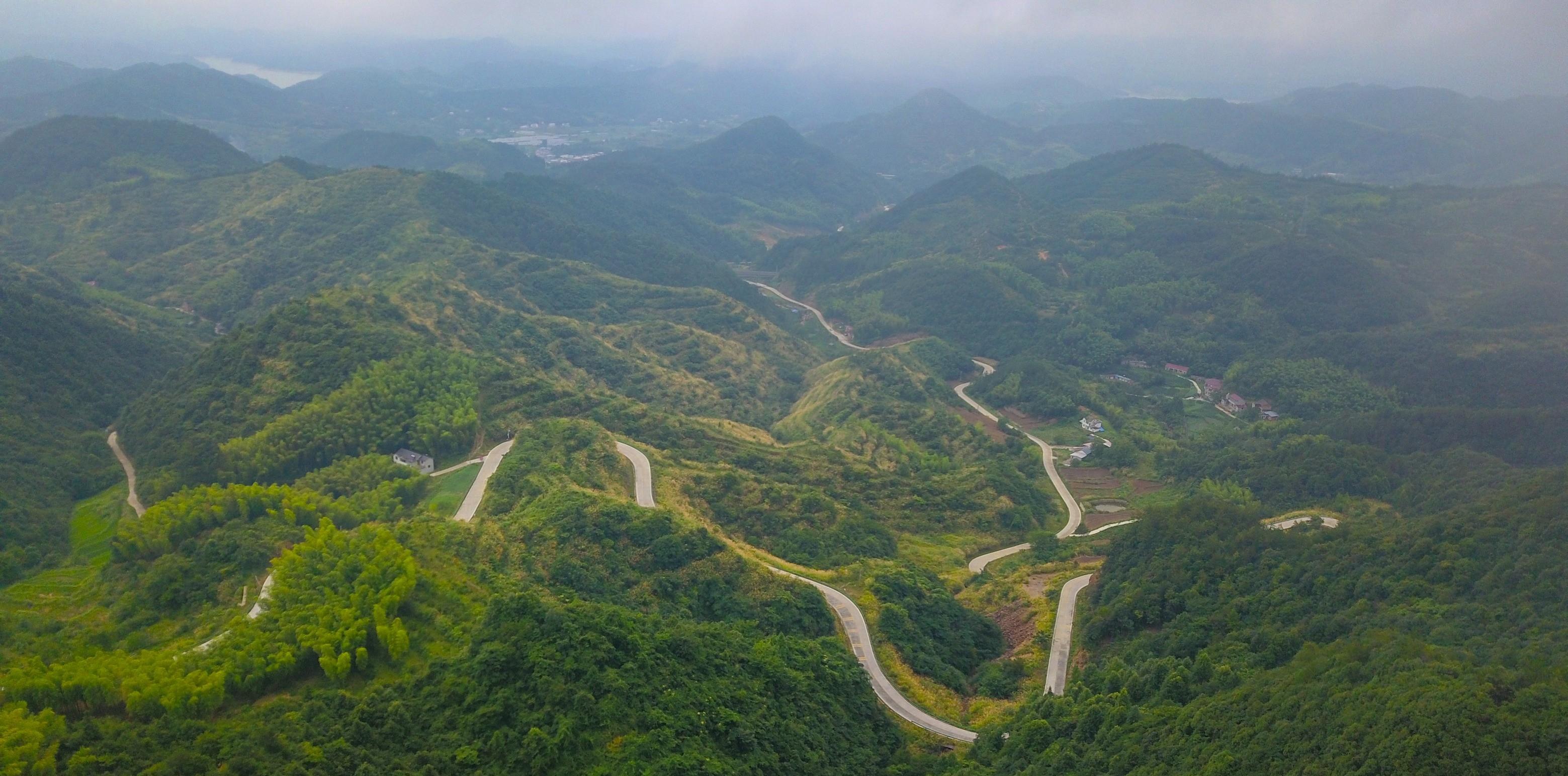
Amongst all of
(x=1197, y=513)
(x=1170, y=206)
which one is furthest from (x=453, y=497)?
(x=1170, y=206)

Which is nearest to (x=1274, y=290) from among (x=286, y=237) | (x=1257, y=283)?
(x=1257, y=283)

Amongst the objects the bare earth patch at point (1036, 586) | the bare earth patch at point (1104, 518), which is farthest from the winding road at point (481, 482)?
the bare earth patch at point (1104, 518)

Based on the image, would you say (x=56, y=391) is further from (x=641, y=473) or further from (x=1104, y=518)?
(x=1104, y=518)

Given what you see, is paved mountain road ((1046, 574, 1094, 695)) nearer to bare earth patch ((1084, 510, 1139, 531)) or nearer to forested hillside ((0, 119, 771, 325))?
bare earth patch ((1084, 510, 1139, 531))

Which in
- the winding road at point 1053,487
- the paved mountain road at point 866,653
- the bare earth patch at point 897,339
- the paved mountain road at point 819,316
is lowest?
the paved mountain road at point 819,316

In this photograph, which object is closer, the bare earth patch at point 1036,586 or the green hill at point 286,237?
the bare earth patch at point 1036,586

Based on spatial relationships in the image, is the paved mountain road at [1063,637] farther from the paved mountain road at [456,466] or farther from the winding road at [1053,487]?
the paved mountain road at [456,466]

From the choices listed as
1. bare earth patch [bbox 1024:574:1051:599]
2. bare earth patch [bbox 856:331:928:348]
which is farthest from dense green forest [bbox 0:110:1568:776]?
bare earth patch [bbox 856:331:928:348]
